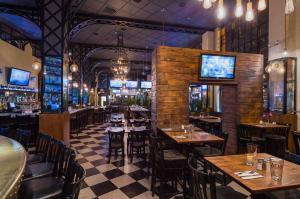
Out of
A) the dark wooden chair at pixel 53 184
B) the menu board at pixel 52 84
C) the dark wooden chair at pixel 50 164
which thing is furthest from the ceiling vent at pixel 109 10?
the dark wooden chair at pixel 53 184

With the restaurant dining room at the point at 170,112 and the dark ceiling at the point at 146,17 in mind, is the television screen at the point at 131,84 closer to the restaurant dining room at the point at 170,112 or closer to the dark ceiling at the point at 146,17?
the dark ceiling at the point at 146,17

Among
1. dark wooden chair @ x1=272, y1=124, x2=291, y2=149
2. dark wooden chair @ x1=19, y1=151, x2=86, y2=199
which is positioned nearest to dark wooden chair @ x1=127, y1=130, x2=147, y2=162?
dark wooden chair @ x1=19, y1=151, x2=86, y2=199

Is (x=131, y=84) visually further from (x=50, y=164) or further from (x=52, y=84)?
(x=50, y=164)

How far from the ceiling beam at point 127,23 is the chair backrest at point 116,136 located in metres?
5.08

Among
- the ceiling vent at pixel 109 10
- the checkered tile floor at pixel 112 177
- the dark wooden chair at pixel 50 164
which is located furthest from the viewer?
the ceiling vent at pixel 109 10

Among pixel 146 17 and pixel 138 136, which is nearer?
pixel 138 136

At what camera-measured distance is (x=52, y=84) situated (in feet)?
20.2

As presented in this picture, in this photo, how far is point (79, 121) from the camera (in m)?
8.81

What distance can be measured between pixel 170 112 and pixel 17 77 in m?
9.18

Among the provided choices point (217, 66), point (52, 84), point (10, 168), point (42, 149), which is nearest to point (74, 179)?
point (10, 168)

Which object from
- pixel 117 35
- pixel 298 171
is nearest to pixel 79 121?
pixel 117 35

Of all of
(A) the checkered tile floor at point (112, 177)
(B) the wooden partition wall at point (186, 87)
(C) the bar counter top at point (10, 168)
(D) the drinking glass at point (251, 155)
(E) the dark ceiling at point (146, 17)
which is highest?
(E) the dark ceiling at point (146, 17)

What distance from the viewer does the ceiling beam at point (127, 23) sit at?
25.5ft

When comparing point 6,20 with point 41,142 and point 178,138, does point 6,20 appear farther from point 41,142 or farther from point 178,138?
point 178,138
